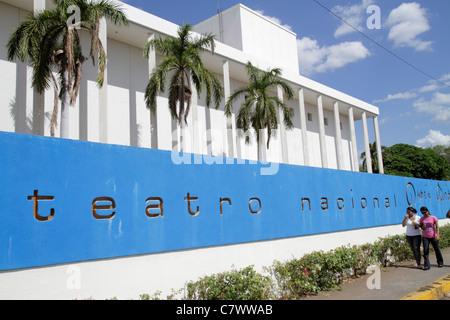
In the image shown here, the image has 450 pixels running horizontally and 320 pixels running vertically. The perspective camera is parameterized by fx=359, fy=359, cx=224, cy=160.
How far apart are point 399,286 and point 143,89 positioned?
49.6 feet

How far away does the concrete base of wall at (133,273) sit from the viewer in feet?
14.6

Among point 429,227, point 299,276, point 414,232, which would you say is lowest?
point 299,276

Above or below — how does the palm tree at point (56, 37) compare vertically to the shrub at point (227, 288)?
above

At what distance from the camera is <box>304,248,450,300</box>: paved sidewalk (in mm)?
7324

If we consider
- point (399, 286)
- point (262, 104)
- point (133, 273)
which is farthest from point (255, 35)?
point (133, 273)

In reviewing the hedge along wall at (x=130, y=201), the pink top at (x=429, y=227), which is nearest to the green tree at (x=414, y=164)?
the pink top at (x=429, y=227)

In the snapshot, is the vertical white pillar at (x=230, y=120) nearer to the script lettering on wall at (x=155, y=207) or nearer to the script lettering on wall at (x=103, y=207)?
the script lettering on wall at (x=155, y=207)

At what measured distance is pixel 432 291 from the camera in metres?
7.41

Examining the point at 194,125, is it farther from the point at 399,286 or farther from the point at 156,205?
the point at 156,205

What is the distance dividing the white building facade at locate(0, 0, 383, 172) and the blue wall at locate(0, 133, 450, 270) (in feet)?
31.4

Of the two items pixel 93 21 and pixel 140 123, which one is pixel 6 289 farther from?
pixel 140 123

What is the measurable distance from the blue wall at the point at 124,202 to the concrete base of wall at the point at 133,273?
0.42 feet

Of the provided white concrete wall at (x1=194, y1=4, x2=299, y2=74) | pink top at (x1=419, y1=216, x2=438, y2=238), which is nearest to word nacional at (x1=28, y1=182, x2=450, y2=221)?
pink top at (x1=419, y1=216, x2=438, y2=238)

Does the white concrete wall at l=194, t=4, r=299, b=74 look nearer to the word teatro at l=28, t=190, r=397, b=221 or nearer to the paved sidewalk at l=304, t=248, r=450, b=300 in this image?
the word teatro at l=28, t=190, r=397, b=221
